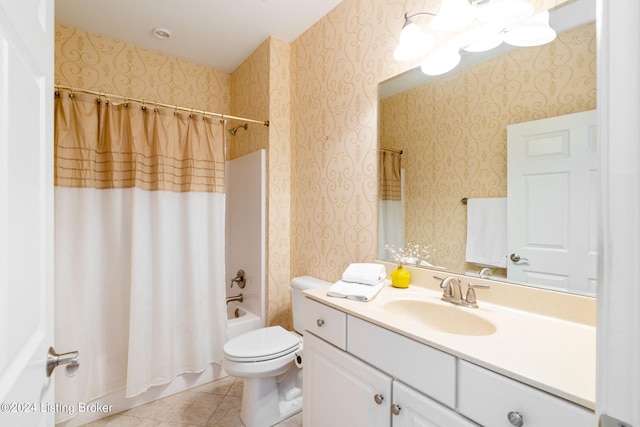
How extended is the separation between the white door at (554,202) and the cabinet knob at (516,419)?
0.53 m

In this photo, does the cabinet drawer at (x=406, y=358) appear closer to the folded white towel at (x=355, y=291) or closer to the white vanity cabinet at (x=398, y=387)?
the white vanity cabinet at (x=398, y=387)

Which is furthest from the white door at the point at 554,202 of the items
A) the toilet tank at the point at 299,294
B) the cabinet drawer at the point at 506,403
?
the toilet tank at the point at 299,294

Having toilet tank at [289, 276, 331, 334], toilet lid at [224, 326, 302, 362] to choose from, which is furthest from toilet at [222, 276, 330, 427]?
toilet tank at [289, 276, 331, 334]

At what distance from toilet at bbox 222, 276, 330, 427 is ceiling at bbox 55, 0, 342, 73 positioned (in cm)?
211

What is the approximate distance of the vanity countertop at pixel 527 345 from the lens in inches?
25.7

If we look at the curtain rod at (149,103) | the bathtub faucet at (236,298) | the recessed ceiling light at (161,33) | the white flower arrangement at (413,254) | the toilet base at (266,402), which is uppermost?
the recessed ceiling light at (161,33)

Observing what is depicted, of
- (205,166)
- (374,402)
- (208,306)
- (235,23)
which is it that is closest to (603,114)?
(374,402)

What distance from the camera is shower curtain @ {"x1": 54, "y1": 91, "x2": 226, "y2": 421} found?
5.44 ft

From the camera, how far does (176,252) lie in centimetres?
196

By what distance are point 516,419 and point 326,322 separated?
28.2 inches

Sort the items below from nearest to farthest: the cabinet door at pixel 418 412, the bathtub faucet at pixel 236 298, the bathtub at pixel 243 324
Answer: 1. the cabinet door at pixel 418 412
2. the bathtub at pixel 243 324
3. the bathtub faucet at pixel 236 298

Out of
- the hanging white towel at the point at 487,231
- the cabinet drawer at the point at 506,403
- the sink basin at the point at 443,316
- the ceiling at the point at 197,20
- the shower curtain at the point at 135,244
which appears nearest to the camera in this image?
the cabinet drawer at the point at 506,403

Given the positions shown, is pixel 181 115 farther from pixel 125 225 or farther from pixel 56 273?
pixel 56 273

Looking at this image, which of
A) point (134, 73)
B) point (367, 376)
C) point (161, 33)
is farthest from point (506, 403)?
point (134, 73)
